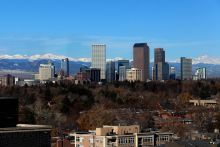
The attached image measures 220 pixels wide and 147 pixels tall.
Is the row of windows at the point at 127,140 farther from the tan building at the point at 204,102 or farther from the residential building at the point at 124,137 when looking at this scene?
the tan building at the point at 204,102

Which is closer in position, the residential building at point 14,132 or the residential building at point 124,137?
the residential building at point 14,132

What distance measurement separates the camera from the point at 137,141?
2370 centimetres

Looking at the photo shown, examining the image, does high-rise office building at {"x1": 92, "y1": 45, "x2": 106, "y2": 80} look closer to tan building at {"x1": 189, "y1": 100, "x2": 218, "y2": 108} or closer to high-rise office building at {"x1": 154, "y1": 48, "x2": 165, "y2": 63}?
high-rise office building at {"x1": 154, "y1": 48, "x2": 165, "y2": 63}

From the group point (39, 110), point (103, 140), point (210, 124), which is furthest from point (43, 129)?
point (39, 110)

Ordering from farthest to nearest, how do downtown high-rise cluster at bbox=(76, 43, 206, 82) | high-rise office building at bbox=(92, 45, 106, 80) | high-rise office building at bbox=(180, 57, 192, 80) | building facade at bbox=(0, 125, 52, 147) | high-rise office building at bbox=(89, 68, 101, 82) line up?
1. high-rise office building at bbox=(92, 45, 106, 80)
2. high-rise office building at bbox=(180, 57, 192, 80)
3. downtown high-rise cluster at bbox=(76, 43, 206, 82)
4. high-rise office building at bbox=(89, 68, 101, 82)
5. building facade at bbox=(0, 125, 52, 147)

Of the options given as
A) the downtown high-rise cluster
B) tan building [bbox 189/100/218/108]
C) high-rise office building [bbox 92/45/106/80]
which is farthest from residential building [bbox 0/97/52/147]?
high-rise office building [bbox 92/45/106/80]

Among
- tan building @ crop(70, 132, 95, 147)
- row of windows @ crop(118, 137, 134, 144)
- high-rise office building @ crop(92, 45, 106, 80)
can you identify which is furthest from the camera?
high-rise office building @ crop(92, 45, 106, 80)

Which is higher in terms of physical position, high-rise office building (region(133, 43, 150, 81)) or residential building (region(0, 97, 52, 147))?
high-rise office building (region(133, 43, 150, 81))

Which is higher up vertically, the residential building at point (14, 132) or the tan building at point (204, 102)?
the residential building at point (14, 132)

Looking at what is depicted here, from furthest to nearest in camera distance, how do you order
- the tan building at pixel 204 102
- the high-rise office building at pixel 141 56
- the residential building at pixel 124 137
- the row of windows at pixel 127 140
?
the high-rise office building at pixel 141 56, the tan building at pixel 204 102, the row of windows at pixel 127 140, the residential building at pixel 124 137

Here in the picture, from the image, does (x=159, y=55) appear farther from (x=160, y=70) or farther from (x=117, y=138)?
(x=117, y=138)

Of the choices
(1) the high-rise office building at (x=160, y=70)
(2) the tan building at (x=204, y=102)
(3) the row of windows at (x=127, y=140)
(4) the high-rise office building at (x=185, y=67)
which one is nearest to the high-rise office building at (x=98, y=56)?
(1) the high-rise office building at (x=160, y=70)

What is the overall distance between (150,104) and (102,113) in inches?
525

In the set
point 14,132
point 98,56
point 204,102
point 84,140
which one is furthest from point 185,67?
point 14,132
